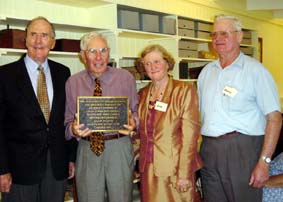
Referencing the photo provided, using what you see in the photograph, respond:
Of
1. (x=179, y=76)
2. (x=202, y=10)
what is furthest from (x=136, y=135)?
(x=202, y=10)

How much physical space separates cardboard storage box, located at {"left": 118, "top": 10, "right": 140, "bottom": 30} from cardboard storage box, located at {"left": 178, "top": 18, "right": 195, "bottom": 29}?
2.68 ft

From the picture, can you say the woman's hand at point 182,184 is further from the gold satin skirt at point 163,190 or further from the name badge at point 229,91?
the name badge at point 229,91

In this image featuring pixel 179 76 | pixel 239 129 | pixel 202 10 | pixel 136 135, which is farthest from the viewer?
pixel 202 10

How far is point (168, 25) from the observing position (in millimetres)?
4805

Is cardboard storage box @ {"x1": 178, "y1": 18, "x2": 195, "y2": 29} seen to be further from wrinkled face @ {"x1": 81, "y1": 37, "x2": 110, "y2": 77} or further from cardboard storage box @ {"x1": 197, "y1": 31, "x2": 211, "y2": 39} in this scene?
wrinkled face @ {"x1": 81, "y1": 37, "x2": 110, "y2": 77}

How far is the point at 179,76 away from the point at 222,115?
8.32 ft

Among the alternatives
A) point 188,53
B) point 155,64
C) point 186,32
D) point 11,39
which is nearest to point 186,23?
point 186,32

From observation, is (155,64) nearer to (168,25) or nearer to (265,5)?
(168,25)

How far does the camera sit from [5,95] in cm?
230

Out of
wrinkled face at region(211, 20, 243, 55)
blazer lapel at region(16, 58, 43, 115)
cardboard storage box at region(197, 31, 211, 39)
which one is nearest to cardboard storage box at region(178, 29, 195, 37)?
cardboard storage box at region(197, 31, 211, 39)

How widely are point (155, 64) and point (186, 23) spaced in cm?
280

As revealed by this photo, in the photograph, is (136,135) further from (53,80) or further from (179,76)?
(179,76)

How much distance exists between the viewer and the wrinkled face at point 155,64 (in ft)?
8.16

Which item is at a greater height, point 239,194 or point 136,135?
point 136,135
